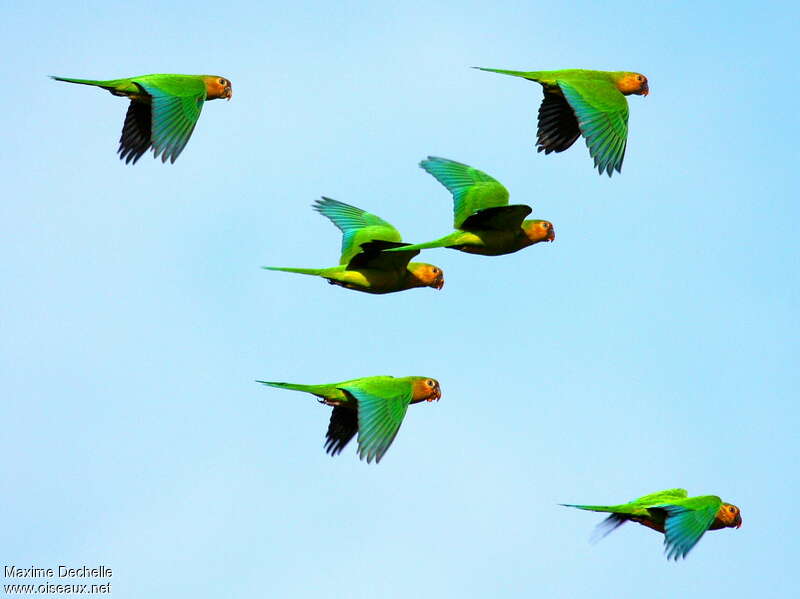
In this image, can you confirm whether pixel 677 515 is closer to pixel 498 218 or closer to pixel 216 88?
pixel 498 218

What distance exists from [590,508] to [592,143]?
5.37 meters

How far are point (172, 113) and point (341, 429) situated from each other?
5.13 meters

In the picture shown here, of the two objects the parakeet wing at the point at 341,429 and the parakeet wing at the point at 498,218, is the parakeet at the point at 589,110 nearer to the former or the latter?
the parakeet wing at the point at 498,218

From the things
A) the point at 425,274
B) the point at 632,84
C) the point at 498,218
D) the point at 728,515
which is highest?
the point at 632,84

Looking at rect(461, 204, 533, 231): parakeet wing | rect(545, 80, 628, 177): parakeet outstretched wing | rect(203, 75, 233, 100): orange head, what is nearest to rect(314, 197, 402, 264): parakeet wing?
rect(461, 204, 533, 231): parakeet wing

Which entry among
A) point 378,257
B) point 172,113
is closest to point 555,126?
point 378,257

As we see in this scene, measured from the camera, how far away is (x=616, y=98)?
80.6ft

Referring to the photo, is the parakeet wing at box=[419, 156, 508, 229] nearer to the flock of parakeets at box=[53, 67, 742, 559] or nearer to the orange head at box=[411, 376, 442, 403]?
the flock of parakeets at box=[53, 67, 742, 559]

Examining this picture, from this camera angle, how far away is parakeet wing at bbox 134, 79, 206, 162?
2345cm

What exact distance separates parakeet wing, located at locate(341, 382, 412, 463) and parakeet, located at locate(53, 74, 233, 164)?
437 cm

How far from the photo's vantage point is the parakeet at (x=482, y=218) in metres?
24.2

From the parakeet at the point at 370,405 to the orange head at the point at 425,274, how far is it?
168 cm

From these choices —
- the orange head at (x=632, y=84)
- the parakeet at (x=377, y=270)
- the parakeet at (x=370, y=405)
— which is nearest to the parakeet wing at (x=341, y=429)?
the parakeet at (x=370, y=405)

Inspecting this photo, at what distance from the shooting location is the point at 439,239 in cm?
2423
